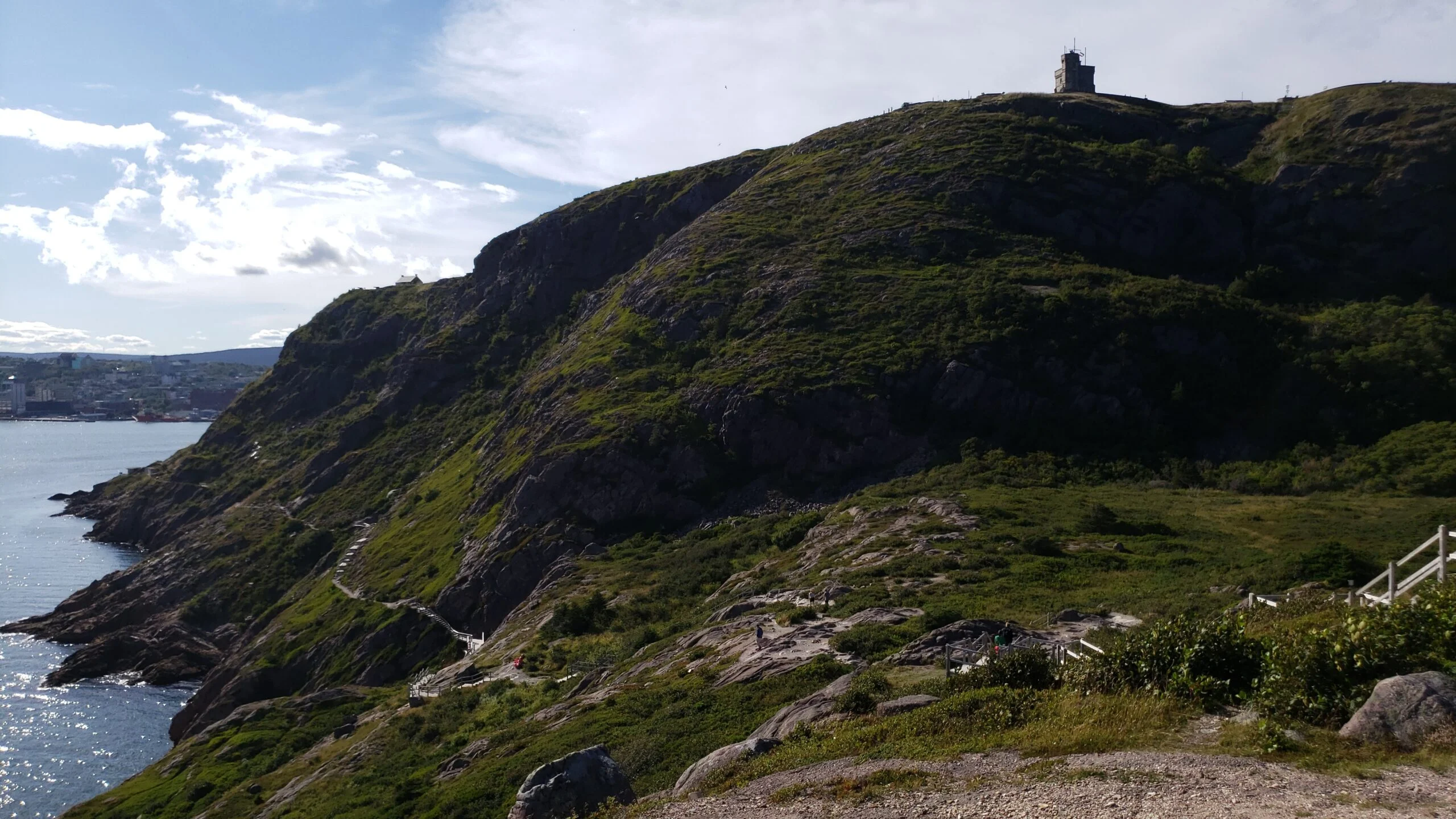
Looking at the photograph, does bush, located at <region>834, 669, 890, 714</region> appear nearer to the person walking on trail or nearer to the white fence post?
the person walking on trail

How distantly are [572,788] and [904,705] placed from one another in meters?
6.97

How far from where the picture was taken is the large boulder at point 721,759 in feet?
63.1

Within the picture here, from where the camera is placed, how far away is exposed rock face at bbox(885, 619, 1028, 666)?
25234mm

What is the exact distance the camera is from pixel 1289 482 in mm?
52969

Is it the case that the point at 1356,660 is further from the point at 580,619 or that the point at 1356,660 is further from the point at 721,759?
the point at 580,619

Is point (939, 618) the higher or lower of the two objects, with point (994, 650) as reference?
lower

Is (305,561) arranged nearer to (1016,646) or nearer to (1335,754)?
(1016,646)

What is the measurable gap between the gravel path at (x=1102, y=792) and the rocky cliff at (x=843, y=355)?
43250 millimetres

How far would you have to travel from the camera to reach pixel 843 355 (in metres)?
68.9

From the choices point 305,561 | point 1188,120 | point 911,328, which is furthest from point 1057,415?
point 305,561

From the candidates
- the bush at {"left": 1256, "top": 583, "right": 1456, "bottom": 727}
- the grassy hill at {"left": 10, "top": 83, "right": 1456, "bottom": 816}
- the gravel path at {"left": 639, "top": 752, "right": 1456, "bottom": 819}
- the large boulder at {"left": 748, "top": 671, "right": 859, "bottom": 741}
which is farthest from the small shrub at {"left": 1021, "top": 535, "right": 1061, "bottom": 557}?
the gravel path at {"left": 639, "top": 752, "right": 1456, "bottom": 819}

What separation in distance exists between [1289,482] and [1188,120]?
212 feet

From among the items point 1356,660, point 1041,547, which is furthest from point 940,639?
point 1041,547

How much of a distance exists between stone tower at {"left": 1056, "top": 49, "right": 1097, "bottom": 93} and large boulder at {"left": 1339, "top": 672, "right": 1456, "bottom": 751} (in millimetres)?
119462
